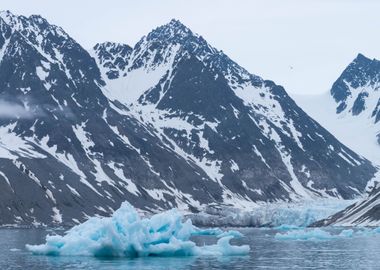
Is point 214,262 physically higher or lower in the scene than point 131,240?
lower

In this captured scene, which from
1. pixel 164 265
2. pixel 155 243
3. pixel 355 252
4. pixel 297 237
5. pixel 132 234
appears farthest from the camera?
pixel 297 237

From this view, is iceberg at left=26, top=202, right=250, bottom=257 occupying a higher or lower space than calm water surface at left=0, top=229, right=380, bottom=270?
higher

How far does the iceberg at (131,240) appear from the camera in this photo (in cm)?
8525

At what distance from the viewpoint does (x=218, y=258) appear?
87.8m

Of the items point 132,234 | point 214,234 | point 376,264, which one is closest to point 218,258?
point 132,234

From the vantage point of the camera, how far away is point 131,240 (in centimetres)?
8562

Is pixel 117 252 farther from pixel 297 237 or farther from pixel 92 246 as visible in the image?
pixel 297 237

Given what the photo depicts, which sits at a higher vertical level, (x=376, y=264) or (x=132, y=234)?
(x=132, y=234)

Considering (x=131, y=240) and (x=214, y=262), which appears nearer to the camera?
(x=214, y=262)

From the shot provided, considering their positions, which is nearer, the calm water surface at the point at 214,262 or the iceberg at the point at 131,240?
the calm water surface at the point at 214,262

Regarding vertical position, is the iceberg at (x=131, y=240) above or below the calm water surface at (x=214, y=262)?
above

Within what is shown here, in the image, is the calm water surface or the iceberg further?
the iceberg

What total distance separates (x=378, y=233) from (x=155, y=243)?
304 ft

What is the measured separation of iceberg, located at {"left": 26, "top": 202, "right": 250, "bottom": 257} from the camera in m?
85.2
